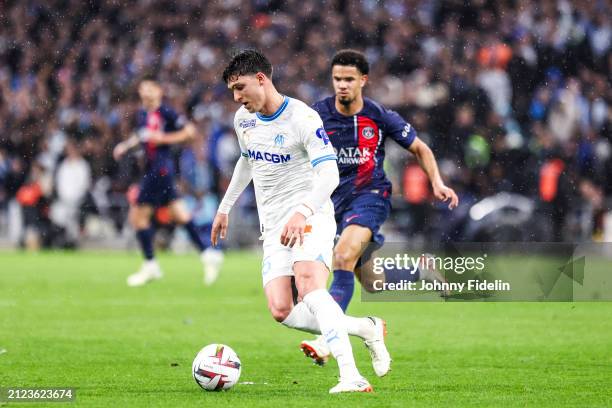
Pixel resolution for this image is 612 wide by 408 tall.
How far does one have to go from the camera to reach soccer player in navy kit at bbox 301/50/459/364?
8898mm

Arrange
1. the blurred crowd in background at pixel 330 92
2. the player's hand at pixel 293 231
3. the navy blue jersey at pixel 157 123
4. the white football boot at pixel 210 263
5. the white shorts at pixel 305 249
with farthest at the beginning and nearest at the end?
the blurred crowd in background at pixel 330 92 → the white football boot at pixel 210 263 → the navy blue jersey at pixel 157 123 → the white shorts at pixel 305 249 → the player's hand at pixel 293 231

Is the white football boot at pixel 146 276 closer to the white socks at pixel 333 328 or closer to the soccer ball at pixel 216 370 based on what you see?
the soccer ball at pixel 216 370

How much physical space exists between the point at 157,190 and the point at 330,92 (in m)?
8.48

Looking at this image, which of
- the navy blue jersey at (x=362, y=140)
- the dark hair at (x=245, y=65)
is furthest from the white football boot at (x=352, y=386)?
the navy blue jersey at (x=362, y=140)

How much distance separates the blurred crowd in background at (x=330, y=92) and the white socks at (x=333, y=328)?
43.6ft

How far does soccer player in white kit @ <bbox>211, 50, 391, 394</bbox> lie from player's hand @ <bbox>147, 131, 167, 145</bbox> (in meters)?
7.96

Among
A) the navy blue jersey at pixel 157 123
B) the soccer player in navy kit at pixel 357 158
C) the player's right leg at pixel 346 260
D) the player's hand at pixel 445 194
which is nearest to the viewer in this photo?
the player's hand at pixel 445 194

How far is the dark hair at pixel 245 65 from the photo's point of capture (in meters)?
6.78

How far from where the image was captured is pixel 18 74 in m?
26.6

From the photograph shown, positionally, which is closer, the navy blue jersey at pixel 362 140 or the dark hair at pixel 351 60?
the dark hair at pixel 351 60

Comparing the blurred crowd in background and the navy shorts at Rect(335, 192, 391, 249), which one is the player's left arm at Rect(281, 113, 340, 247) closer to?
the navy shorts at Rect(335, 192, 391, 249)

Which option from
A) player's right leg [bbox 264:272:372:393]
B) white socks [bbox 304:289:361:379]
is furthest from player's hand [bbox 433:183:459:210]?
white socks [bbox 304:289:361:379]

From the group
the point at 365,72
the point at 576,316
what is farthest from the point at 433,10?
the point at 365,72

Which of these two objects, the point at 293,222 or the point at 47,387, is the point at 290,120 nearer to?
the point at 293,222
